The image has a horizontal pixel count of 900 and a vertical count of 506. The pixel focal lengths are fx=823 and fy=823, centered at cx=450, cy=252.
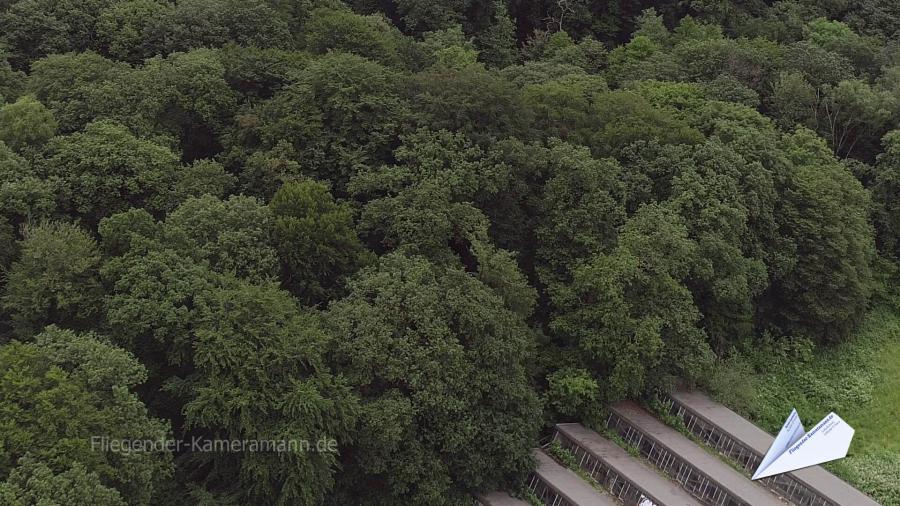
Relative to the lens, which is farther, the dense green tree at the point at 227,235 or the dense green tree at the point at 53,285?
the dense green tree at the point at 227,235

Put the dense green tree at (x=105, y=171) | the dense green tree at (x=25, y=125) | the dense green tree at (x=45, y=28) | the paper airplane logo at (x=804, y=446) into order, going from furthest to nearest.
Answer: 1. the dense green tree at (x=45, y=28)
2. the dense green tree at (x=25, y=125)
3. the dense green tree at (x=105, y=171)
4. the paper airplane logo at (x=804, y=446)

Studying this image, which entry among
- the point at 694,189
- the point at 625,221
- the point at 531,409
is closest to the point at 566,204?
the point at 625,221

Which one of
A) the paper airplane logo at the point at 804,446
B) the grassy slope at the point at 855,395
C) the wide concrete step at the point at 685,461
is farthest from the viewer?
the grassy slope at the point at 855,395

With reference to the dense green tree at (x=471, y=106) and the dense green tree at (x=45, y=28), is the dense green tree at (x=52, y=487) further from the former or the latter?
the dense green tree at (x=45, y=28)

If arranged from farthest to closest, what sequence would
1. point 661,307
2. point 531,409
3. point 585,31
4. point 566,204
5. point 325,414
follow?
point 585,31, point 566,204, point 661,307, point 531,409, point 325,414

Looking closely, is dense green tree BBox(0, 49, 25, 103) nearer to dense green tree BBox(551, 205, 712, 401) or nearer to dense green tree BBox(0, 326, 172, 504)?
dense green tree BBox(0, 326, 172, 504)

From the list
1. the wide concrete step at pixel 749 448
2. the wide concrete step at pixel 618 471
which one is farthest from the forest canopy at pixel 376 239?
the wide concrete step at pixel 749 448

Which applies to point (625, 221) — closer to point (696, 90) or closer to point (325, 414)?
point (696, 90)
